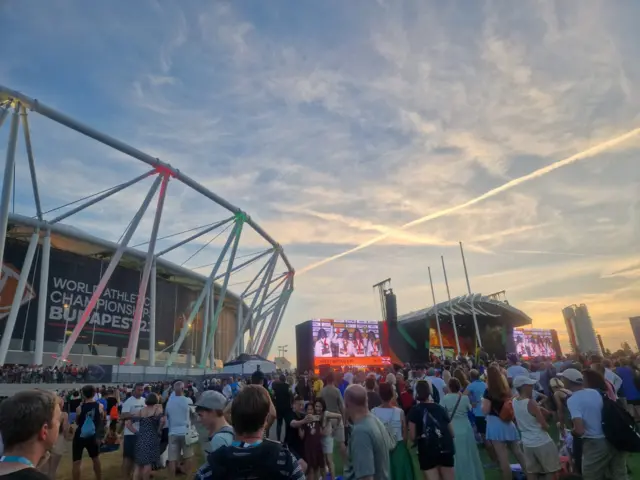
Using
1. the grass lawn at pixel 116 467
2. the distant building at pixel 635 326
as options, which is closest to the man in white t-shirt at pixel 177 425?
the grass lawn at pixel 116 467

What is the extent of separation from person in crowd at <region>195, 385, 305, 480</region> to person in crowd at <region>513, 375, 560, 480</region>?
4113mm

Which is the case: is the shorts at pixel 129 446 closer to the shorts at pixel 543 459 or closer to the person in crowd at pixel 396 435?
the person in crowd at pixel 396 435

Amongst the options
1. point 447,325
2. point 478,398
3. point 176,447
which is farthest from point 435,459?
point 447,325

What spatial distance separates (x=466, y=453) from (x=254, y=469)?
4250 mm

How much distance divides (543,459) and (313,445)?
3276mm

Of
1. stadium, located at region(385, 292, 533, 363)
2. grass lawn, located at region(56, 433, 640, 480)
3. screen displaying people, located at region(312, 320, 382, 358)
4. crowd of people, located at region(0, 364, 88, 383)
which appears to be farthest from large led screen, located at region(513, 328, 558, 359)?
grass lawn, located at region(56, 433, 640, 480)

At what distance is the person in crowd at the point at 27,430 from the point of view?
6.33 ft

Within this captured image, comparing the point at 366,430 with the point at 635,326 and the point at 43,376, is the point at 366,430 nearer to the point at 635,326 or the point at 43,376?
the point at 43,376

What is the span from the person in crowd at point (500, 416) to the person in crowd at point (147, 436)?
17.9 feet

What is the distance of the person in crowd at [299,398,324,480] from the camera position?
20.4ft

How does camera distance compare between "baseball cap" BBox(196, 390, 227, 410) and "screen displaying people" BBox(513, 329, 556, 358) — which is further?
"screen displaying people" BBox(513, 329, 556, 358)

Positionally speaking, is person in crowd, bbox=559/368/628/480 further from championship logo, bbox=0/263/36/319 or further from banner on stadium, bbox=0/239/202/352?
banner on stadium, bbox=0/239/202/352

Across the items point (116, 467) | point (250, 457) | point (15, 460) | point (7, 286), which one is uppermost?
point (7, 286)

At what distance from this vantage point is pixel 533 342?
193 ft
